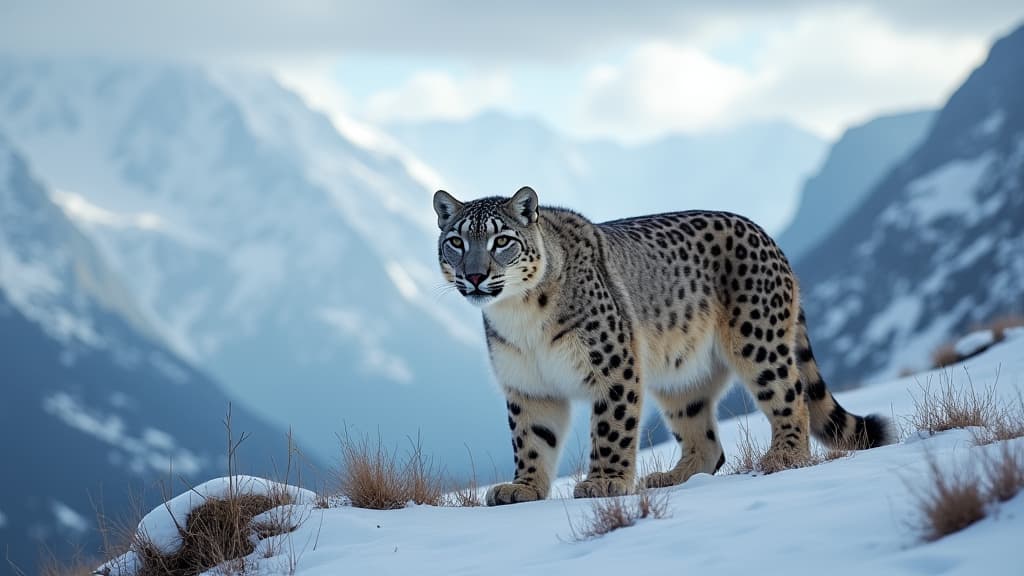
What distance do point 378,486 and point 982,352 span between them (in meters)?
13.3

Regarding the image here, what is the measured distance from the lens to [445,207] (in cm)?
1012

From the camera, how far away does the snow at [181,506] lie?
8898 mm

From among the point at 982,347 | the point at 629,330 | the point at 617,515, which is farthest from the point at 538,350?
the point at 982,347

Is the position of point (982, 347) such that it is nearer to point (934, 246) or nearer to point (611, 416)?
point (611, 416)

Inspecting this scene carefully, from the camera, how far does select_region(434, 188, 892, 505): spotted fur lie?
31.7ft

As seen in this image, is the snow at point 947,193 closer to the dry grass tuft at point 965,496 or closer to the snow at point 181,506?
the snow at point 181,506

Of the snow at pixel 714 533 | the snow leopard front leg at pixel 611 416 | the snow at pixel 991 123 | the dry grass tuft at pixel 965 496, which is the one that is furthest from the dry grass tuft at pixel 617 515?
the snow at pixel 991 123

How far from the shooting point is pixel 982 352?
19688 millimetres

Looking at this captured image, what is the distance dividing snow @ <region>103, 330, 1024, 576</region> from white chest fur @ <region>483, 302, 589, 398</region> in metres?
0.97

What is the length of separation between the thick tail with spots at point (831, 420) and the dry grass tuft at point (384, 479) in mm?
3626

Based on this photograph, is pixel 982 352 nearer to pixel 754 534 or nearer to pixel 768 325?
pixel 768 325

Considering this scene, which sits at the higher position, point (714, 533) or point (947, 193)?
point (947, 193)

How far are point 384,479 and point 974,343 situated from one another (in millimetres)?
14234

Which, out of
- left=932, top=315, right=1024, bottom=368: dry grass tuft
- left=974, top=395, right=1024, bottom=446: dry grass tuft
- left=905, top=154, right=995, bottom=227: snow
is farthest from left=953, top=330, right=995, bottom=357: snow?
left=905, top=154, right=995, bottom=227: snow
